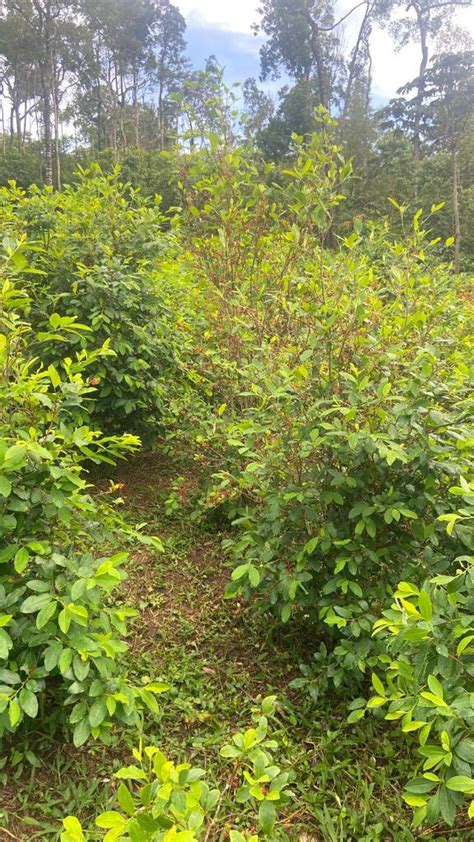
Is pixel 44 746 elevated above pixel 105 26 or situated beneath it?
situated beneath

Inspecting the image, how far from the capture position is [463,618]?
1.18 meters

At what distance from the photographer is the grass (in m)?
1.54

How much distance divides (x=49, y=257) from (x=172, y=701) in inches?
106

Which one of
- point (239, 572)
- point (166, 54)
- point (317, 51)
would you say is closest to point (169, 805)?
point (239, 572)

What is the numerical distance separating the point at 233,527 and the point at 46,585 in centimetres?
172

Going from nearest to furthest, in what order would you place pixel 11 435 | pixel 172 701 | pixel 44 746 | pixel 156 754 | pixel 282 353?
1. pixel 156 754
2. pixel 11 435
3. pixel 44 746
4. pixel 172 701
5. pixel 282 353

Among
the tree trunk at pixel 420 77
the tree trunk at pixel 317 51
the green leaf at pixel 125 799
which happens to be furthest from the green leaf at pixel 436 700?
the tree trunk at pixel 317 51

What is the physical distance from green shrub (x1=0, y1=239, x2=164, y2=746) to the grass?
8.6 inches

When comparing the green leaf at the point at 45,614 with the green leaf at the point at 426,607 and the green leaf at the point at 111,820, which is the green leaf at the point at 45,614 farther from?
the green leaf at the point at 426,607

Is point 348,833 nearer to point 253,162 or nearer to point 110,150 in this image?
point 253,162

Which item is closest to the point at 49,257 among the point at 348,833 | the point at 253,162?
the point at 253,162

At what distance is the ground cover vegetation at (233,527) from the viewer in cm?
133

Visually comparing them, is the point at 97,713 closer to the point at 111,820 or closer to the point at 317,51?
the point at 111,820

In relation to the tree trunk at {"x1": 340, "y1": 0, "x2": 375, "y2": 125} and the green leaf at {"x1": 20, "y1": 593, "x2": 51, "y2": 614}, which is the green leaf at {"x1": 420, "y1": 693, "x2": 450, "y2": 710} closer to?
the green leaf at {"x1": 20, "y1": 593, "x2": 51, "y2": 614}
